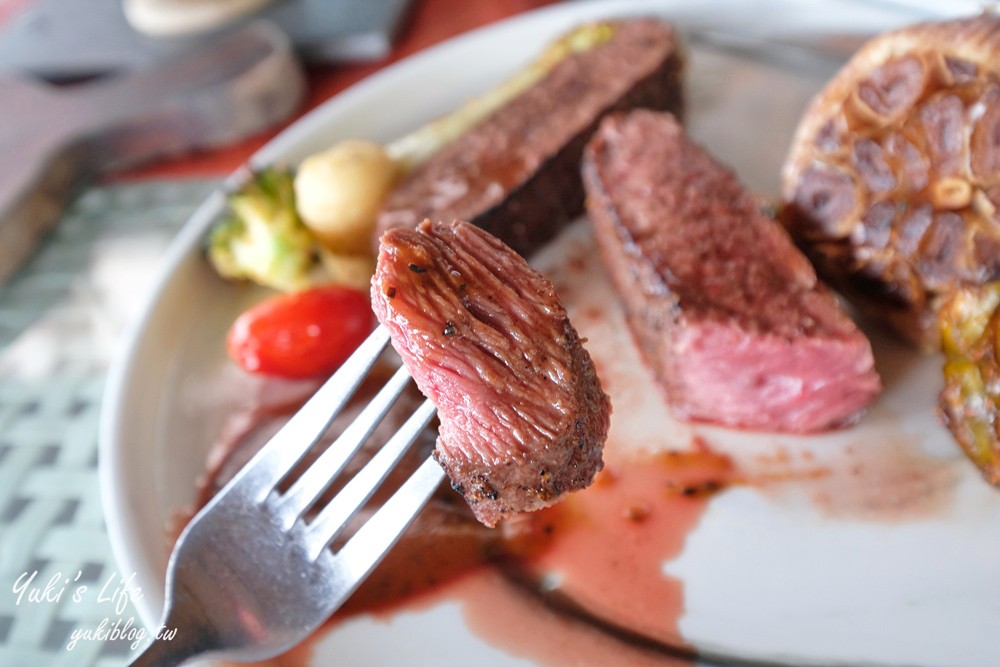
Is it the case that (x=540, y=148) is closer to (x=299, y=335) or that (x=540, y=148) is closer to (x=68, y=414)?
(x=299, y=335)

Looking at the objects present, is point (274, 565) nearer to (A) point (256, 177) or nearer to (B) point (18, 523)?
(B) point (18, 523)

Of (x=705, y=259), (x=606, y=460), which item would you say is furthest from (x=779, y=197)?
(x=606, y=460)

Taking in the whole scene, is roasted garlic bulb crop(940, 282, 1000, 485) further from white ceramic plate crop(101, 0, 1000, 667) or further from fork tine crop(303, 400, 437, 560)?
fork tine crop(303, 400, 437, 560)

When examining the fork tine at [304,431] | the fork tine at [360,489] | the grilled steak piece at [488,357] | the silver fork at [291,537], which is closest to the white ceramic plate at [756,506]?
the silver fork at [291,537]

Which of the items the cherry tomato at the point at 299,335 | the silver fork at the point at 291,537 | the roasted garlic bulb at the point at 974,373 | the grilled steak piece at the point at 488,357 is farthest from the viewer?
the cherry tomato at the point at 299,335

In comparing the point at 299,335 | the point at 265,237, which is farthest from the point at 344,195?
the point at 299,335

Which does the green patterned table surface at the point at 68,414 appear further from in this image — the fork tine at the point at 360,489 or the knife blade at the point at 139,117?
the fork tine at the point at 360,489

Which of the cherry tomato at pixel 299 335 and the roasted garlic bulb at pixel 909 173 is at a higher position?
the roasted garlic bulb at pixel 909 173

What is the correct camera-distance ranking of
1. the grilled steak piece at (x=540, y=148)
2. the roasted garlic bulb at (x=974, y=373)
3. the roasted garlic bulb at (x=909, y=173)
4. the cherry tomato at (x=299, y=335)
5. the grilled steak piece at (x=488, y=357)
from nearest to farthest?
the grilled steak piece at (x=488, y=357) → the roasted garlic bulb at (x=974, y=373) → the roasted garlic bulb at (x=909, y=173) → the cherry tomato at (x=299, y=335) → the grilled steak piece at (x=540, y=148)
